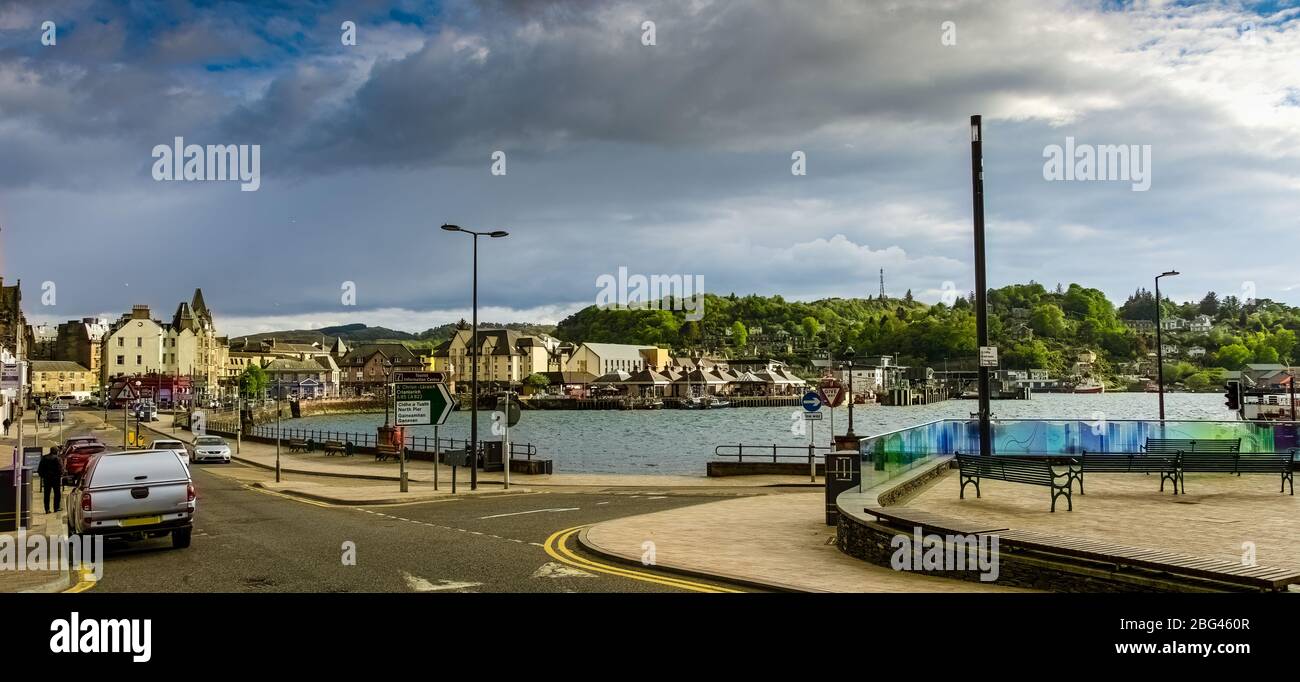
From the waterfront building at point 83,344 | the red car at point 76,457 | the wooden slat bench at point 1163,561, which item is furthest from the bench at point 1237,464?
the waterfront building at point 83,344

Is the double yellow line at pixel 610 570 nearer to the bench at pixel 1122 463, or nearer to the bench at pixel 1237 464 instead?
the bench at pixel 1237 464

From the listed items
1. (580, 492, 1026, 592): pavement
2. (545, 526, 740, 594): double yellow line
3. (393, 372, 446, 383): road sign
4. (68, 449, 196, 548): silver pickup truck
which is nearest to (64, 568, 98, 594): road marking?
(68, 449, 196, 548): silver pickup truck

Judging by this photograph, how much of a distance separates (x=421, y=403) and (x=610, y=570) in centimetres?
1673

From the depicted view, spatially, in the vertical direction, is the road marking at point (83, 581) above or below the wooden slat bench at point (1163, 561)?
below

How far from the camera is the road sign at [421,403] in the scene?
88.8 feet

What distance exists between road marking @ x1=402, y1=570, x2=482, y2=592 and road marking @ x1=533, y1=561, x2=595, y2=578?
3.23ft

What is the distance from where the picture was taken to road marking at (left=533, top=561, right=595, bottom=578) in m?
11.7

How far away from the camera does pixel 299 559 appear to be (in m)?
13.4

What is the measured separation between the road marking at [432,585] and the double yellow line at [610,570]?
6.25 ft

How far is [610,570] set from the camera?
1227cm

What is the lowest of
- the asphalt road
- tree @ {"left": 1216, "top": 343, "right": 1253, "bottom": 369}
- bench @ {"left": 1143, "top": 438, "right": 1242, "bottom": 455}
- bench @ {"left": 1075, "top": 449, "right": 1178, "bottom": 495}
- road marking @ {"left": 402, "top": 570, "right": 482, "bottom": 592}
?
the asphalt road

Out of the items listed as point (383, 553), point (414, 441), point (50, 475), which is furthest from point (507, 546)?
point (414, 441)

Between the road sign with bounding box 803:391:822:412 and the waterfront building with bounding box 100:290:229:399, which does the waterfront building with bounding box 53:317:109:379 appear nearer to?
the waterfront building with bounding box 100:290:229:399
